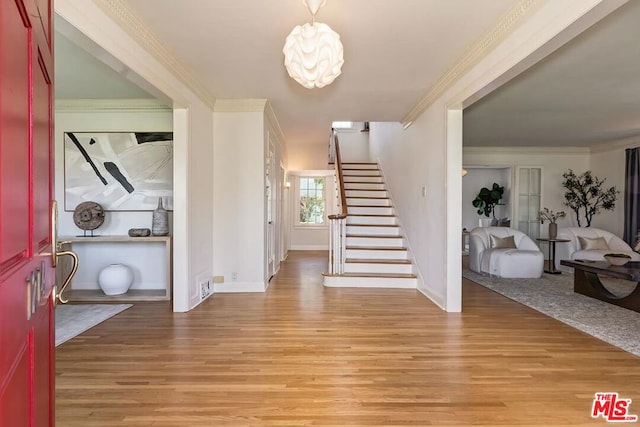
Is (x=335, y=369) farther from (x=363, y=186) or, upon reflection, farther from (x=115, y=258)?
(x=363, y=186)

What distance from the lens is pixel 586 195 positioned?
7.89 meters

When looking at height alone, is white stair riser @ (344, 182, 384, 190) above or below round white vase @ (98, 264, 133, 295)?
above

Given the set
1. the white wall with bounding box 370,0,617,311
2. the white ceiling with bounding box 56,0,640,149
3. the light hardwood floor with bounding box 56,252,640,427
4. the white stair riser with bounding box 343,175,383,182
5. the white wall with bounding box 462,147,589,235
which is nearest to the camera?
the light hardwood floor with bounding box 56,252,640,427

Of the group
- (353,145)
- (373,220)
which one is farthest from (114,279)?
(353,145)

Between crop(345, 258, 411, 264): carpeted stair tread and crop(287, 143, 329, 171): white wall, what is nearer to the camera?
crop(345, 258, 411, 264): carpeted stair tread

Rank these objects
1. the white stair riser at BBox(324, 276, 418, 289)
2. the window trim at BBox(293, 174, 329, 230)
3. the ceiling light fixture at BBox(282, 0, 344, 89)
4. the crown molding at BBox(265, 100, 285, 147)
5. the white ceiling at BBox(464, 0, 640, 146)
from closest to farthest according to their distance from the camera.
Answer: the ceiling light fixture at BBox(282, 0, 344, 89), the white ceiling at BBox(464, 0, 640, 146), the crown molding at BBox(265, 100, 285, 147), the white stair riser at BBox(324, 276, 418, 289), the window trim at BBox(293, 174, 329, 230)

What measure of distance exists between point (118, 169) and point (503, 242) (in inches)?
243

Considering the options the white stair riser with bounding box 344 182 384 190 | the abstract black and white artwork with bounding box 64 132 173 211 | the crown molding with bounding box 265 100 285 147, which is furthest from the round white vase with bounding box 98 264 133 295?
the white stair riser with bounding box 344 182 384 190

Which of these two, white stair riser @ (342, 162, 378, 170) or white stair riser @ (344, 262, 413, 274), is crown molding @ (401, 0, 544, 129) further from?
white stair riser @ (342, 162, 378, 170)

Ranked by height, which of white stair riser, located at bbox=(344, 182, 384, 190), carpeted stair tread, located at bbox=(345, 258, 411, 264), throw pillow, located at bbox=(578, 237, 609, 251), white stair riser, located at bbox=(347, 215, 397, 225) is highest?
white stair riser, located at bbox=(344, 182, 384, 190)

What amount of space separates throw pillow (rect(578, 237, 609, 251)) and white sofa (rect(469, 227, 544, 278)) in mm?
1055

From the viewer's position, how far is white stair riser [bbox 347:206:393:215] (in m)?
6.77

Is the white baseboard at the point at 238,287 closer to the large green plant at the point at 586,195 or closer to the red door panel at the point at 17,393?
the red door panel at the point at 17,393

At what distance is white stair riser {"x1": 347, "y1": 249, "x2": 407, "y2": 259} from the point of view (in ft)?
18.6
